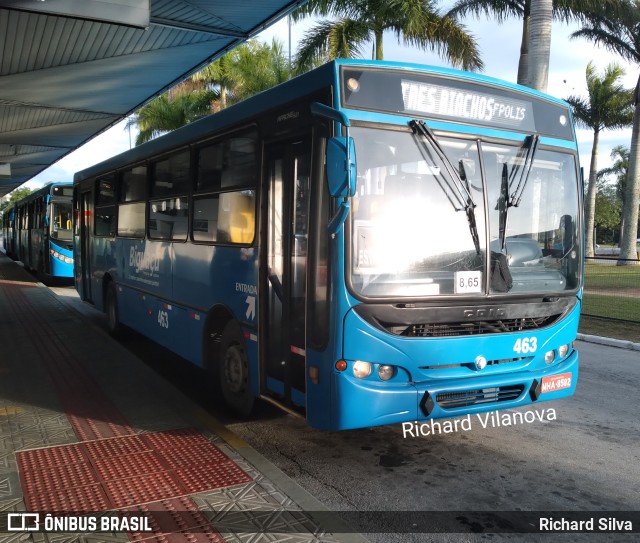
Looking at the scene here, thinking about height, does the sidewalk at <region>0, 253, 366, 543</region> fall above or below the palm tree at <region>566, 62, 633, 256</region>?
below

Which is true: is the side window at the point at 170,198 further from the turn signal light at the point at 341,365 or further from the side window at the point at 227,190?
the turn signal light at the point at 341,365

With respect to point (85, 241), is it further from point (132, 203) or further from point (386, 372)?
point (386, 372)

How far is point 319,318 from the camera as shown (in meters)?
4.49

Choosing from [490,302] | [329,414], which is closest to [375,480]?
[329,414]

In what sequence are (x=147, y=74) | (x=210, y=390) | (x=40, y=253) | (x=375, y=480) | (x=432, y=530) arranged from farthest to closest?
(x=40, y=253) < (x=147, y=74) < (x=210, y=390) < (x=375, y=480) < (x=432, y=530)

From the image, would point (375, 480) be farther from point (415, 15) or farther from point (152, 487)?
point (415, 15)

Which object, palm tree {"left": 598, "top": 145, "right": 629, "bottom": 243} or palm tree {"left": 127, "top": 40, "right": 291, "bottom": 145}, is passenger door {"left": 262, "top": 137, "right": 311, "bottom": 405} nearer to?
palm tree {"left": 127, "top": 40, "right": 291, "bottom": 145}

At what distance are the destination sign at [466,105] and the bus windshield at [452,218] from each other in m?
0.22

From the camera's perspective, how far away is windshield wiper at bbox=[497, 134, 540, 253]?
4934 millimetres

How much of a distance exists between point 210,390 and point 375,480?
3.13m

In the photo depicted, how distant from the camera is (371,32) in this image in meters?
19.8

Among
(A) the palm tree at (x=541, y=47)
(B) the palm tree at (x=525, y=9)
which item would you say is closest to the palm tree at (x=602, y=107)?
(B) the palm tree at (x=525, y=9)

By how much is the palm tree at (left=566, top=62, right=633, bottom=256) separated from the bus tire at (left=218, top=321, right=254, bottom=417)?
31504 mm

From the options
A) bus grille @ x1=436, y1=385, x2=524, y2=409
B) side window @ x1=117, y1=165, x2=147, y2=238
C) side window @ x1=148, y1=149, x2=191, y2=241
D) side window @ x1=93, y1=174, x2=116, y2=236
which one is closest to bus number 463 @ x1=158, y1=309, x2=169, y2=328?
side window @ x1=148, y1=149, x2=191, y2=241
